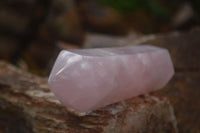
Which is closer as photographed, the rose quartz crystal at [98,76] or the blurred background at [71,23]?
the rose quartz crystal at [98,76]

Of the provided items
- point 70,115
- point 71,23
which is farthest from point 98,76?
point 71,23

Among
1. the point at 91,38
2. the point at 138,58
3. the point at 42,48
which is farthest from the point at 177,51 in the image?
the point at 42,48

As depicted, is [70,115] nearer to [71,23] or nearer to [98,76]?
[98,76]

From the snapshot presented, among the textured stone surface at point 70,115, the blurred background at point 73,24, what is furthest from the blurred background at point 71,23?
the textured stone surface at point 70,115

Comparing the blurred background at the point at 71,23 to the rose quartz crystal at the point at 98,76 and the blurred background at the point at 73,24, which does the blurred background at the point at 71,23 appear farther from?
the rose quartz crystal at the point at 98,76

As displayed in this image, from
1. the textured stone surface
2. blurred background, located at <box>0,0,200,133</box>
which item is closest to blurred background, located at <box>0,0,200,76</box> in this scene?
blurred background, located at <box>0,0,200,133</box>

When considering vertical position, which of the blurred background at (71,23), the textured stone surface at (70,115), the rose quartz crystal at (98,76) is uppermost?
the rose quartz crystal at (98,76)
